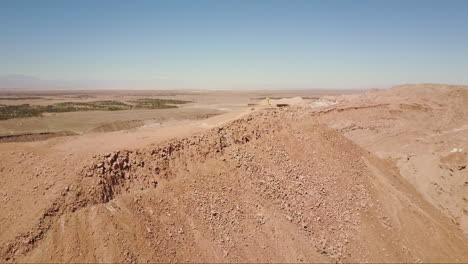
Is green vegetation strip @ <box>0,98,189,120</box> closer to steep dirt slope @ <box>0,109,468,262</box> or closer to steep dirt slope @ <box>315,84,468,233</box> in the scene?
steep dirt slope @ <box>315,84,468,233</box>

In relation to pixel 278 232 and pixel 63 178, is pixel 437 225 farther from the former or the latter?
pixel 63 178

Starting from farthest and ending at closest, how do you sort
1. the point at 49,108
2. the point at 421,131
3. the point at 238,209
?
the point at 49,108, the point at 421,131, the point at 238,209

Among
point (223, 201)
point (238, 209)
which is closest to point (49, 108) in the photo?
point (223, 201)

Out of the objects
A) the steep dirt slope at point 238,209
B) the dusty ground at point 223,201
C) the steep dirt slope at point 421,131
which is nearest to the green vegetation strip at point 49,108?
the dusty ground at point 223,201

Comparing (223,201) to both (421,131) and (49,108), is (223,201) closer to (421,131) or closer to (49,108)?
(421,131)

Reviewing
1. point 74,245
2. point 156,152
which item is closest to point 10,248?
point 74,245

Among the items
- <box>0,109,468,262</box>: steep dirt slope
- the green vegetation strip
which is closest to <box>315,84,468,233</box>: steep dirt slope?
<box>0,109,468,262</box>: steep dirt slope

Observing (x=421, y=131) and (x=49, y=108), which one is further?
(x=49, y=108)

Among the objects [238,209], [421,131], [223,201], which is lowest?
[238,209]
